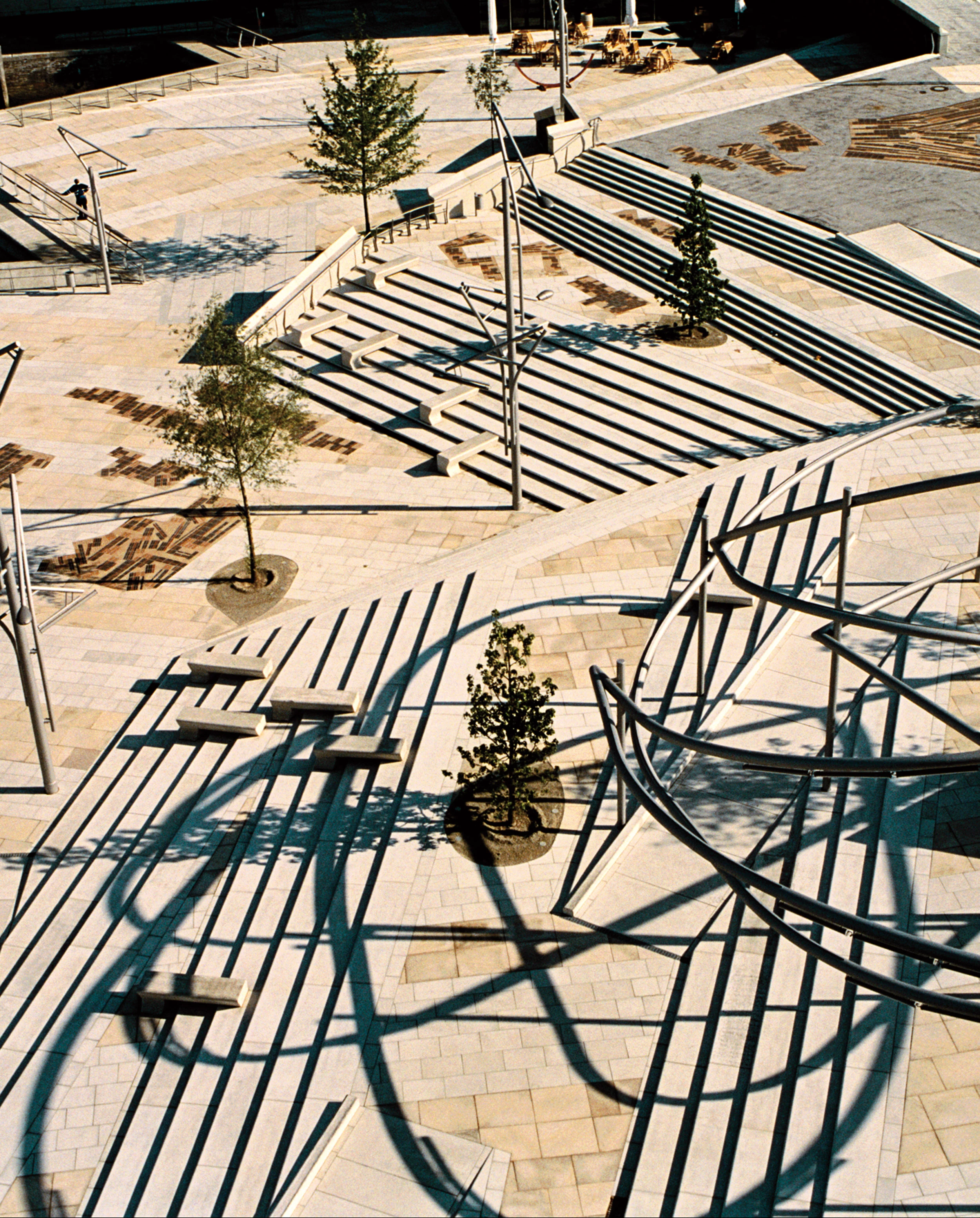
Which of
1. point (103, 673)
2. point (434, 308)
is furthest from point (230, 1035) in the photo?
point (434, 308)

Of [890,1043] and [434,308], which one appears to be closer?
[890,1043]

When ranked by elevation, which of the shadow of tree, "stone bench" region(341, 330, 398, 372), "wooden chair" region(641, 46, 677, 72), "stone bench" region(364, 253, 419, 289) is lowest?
"stone bench" region(341, 330, 398, 372)

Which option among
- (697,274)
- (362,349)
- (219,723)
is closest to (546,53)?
(362,349)

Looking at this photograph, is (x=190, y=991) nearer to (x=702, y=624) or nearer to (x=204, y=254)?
(x=702, y=624)

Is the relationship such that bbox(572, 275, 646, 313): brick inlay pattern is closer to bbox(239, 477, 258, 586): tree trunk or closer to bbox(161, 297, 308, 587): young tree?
bbox(161, 297, 308, 587): young tree

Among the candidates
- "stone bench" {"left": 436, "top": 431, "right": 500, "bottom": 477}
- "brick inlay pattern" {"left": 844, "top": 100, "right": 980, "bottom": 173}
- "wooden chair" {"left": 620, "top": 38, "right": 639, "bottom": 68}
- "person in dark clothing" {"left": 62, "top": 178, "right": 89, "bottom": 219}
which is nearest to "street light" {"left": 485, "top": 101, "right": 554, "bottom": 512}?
"stone bench" {"left": 436, "top": 431, "right": 500, "bottom": 477}

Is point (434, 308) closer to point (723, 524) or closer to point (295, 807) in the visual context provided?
point (723, 524)

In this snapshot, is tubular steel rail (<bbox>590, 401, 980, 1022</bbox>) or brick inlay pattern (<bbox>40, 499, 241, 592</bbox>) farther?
brick inlay pattern (<bbox>40, 499, 241, 592</bbox>)
